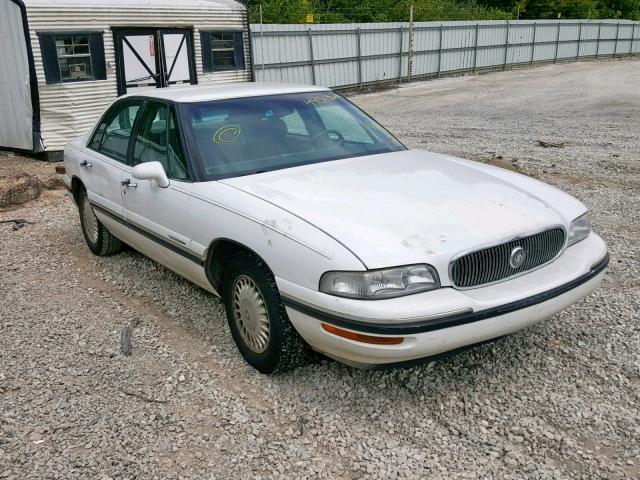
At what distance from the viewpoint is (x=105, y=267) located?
5445mm

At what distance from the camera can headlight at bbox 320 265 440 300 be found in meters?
2.84

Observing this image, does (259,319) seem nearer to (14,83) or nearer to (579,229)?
(579,229)

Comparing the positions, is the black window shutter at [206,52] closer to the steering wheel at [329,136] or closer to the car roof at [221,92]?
the car roof at [221,92]

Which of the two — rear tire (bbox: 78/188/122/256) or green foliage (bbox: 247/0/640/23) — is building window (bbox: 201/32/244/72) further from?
rear tire (bbox: 78/188/122/256)

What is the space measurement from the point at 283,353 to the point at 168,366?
0.80 metres

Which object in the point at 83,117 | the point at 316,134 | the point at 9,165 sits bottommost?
the point at 9,165

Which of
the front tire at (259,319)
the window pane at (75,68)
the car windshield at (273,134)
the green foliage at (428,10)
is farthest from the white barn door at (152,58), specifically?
the front tire at (259,319)

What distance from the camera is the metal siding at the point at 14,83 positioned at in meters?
10.5

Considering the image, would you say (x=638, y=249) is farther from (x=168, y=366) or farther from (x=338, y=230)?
(x=168, y=366)

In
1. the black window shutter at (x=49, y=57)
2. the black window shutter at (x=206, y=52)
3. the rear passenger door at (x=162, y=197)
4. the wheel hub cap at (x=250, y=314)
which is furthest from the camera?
the black window shutter at (x=206, y=52)

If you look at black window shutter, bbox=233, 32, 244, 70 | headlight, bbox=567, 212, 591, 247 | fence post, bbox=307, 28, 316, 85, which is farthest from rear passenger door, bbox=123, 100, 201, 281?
fence post, bbox=307, 28, 316, 85

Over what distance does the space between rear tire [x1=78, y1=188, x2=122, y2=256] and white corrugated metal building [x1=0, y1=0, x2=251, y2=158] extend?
6.07m

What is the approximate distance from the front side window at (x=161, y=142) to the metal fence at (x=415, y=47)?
13.5 m

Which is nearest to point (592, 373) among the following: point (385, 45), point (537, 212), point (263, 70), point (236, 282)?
point (537, 212)
